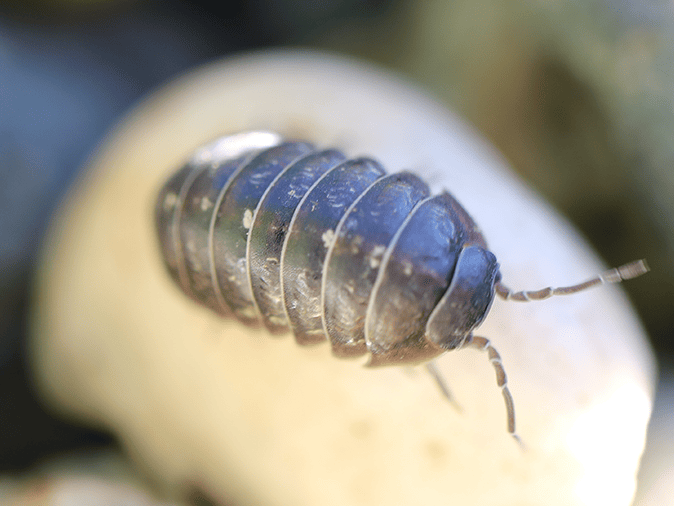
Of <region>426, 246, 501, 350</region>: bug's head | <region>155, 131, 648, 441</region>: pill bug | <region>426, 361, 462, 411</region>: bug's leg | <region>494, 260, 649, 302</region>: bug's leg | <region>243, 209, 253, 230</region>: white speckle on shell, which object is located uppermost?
<region>243, 209, 253, 230</region>: white speckle on shell

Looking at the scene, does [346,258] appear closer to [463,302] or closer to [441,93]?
[463,302]

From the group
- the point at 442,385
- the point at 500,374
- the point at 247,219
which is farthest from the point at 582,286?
the point at 247,219

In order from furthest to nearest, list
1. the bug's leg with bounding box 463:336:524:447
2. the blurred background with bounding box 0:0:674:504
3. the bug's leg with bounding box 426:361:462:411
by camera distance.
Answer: the blurred background with bounding box 0:0:674:504, the bug's leg with bounding box 426:361:462:411, the bug's leg with bounding box 463:336:524:447

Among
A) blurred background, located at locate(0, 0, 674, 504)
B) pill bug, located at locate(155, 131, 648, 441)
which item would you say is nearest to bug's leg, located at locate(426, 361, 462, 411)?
pill bug, located at locate(155, 131, 648, 441)

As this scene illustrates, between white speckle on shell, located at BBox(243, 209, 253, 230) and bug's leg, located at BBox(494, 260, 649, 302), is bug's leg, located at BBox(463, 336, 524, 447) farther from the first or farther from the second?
white speckle on shell, located at BBox(243, 209, 253, 230)

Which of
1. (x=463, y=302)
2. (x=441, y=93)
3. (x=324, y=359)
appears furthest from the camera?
(x=441, y=93)

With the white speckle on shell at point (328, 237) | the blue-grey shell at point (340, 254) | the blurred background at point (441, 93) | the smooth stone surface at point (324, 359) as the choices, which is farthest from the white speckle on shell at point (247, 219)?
the blurred background at point (441, 93)

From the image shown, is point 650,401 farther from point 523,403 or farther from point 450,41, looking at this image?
point 450,41
